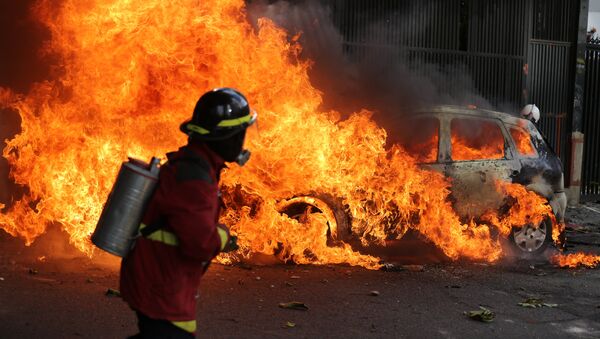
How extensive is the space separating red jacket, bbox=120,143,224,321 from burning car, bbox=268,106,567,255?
4749 mm

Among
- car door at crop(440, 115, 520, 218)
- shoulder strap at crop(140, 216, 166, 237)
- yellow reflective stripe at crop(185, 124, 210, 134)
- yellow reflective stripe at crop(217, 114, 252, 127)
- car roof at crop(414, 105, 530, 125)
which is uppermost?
yellow reflective stripe at crop(217, 114, 252, 127)

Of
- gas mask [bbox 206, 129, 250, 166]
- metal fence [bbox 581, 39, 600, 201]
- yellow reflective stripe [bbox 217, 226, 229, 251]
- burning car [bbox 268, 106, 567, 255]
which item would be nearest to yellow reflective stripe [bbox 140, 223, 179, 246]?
yellow reflective stripe [bbox 217, 226, 229, 251]

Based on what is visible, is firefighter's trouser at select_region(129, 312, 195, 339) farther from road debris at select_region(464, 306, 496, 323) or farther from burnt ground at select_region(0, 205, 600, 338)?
road debris at select_region(464, 306, 496, 323)

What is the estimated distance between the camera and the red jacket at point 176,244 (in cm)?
290

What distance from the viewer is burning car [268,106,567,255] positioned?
7.93 meters

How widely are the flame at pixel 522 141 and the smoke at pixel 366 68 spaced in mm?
1252

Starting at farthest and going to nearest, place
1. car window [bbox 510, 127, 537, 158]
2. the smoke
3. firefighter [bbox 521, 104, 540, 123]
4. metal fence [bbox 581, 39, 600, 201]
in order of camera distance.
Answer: metal fence [bbox 581, 39, 600, 201] < firefighter [bbox 521, 104, 540, 123] < the smoke < car window [bbox 510, 127, 537, 158]

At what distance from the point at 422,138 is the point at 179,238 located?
5.93 meters

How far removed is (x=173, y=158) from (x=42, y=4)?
6.58 meters

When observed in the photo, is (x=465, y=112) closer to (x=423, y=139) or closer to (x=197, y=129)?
(x=423, y=139)

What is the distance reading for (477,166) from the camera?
8703mm

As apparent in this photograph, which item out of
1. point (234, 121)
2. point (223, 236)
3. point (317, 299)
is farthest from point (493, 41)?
point (223, 236)

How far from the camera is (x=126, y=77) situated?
7.62 m

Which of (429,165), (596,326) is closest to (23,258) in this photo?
(429,165)
